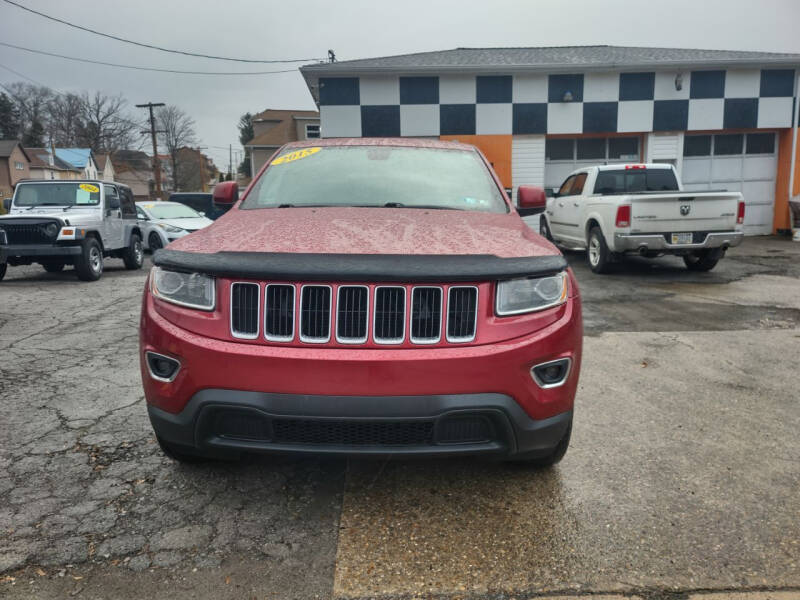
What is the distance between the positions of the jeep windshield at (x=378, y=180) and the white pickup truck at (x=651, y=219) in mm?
4655

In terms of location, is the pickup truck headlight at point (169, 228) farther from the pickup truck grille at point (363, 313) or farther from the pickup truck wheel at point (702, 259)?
the pickup truck grille at point (363, 313)

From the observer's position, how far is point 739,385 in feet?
11.7

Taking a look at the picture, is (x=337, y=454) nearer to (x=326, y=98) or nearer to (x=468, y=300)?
(x=468, y=300)

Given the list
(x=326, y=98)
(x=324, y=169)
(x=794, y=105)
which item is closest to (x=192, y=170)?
(x=326, y=98)

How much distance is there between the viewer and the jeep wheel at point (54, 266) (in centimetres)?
905

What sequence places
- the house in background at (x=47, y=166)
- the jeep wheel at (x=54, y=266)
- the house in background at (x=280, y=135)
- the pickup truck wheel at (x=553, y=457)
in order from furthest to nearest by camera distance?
the house in background at (x=47, y=166) → the house in background at (x=280, y=135) → the jeep wheel at (x=54, y=266) → the pickup truck wheel at (x=553, y=457)

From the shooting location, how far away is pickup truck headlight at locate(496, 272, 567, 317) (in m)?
1.90

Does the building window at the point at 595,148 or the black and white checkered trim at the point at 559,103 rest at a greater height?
the black and white checkered trim at the point at 559,103

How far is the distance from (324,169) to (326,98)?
10108mm

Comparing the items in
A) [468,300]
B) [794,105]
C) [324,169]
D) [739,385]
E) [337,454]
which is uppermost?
[794,105]

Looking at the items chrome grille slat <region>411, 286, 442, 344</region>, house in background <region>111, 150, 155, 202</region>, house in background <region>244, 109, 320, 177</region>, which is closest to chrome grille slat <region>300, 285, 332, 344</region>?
chrome grille slat <region>411, 286, 442, 344</region>

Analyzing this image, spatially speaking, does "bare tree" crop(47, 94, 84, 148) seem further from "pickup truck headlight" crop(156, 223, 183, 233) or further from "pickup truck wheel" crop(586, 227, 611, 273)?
"pickup truck wheel" crop(586, 227, 611, 273)

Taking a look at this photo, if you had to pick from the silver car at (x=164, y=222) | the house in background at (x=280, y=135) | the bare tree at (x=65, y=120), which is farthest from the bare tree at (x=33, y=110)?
the silver car at (x=164, y=222)

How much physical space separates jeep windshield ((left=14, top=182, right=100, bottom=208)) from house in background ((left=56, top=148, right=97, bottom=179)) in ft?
182
